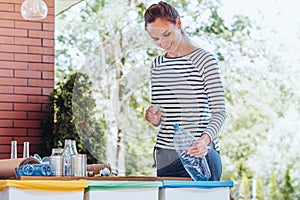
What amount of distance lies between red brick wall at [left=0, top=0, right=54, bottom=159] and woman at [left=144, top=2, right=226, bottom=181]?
255 centimetres

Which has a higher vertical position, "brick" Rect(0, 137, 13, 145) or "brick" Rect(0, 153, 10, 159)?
"brick" Rect(0, 137, 13, 145)

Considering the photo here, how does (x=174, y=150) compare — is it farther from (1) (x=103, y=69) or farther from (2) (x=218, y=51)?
(2) (x=218, y=51)

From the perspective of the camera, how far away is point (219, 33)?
30.9 ft

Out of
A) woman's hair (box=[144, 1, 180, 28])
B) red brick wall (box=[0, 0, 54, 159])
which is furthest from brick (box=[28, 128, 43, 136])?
woman's hair (box=[144, 1, 180, 28])

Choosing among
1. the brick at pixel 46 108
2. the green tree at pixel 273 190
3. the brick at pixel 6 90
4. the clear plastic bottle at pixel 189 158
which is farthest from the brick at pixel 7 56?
the green tree at pixel 273 190

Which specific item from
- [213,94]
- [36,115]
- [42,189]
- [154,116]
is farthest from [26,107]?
[42,189]

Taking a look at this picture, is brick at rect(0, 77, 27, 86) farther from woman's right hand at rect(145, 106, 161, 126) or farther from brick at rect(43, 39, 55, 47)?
woman's right hand at rect(145, 106, 161, 126)

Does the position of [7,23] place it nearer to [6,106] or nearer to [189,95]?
[6,106]

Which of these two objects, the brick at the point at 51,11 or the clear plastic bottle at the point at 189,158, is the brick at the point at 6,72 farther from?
the clear plastic bottle at the point at 189,158

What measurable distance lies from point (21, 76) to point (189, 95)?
272 centimetres

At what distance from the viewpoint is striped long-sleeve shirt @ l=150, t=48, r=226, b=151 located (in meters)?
2.94

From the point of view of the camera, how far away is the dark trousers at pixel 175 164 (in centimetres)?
292

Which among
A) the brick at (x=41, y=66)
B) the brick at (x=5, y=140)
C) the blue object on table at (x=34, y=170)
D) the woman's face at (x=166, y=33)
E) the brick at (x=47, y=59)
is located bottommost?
the blue object on table at (x=34, y=170)

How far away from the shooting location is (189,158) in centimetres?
282
